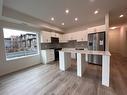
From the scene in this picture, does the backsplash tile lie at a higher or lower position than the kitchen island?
higher

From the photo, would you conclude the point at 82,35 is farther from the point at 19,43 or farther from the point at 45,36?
the point at 19,43

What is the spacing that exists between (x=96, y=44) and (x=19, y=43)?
457 centimetres

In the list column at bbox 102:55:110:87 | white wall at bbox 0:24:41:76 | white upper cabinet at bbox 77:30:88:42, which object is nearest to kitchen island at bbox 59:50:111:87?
column at bbox 102:55:110:87

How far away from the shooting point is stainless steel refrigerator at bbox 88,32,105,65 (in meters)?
4.35

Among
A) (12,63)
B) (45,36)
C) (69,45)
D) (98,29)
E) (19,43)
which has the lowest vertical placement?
(12,63)

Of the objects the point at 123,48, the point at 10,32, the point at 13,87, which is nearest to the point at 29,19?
the point at 10,32

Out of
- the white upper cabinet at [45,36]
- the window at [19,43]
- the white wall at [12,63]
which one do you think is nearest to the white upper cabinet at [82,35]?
the white upper cabinet at [45,36]

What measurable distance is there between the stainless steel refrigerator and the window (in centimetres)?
370

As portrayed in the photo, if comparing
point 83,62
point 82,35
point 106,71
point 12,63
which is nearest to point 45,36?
point 12,63

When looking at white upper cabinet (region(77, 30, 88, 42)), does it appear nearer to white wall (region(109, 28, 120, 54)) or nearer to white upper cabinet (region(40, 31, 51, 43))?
white upper cabinet (region(40, 31, 51, 43))

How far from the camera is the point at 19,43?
14.8ft

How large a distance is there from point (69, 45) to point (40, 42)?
279cm

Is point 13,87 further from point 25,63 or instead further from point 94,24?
point 94,24

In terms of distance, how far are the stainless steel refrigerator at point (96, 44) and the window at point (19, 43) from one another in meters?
3.70
